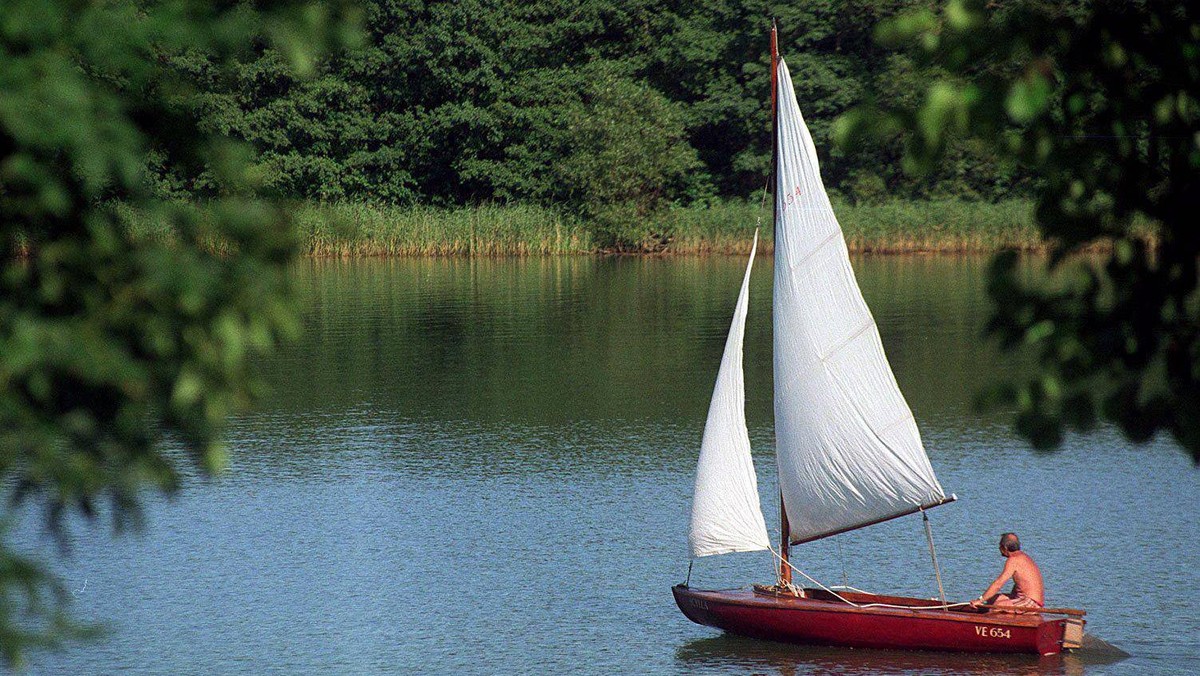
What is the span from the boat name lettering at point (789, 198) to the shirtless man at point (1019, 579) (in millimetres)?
4305

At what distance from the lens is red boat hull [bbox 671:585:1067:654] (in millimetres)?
15523

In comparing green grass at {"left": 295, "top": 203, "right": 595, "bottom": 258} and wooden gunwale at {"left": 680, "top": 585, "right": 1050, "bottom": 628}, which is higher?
Answer: green grass at {"left": 295, "top": 203, "right": 595, "bottom": 258}

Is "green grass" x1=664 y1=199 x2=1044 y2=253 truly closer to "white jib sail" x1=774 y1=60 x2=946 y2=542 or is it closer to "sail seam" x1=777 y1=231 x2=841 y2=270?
"white jib sail" x1=774 y1=60 x2=946 y2=542

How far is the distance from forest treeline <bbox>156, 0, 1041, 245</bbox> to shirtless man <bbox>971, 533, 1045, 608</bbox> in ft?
167

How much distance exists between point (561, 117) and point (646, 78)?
5.19 meters

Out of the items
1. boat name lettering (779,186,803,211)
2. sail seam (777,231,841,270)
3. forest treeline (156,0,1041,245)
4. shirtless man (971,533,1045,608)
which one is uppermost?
forest treeline (156,0,1041,245)

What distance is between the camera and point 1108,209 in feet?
16.4

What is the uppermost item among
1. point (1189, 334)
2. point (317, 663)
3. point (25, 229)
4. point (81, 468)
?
point (25, 229)

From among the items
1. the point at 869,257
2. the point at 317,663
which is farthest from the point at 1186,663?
the point at 869,257

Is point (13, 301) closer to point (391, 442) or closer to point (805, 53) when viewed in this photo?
point (391, 442)

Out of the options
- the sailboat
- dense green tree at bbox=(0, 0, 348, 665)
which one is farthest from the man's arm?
dense green tree at bbox=(0, 0, 348, 665)

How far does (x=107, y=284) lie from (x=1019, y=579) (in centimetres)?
1267

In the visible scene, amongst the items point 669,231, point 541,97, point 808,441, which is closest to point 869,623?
point 808,441

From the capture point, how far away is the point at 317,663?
16438 millimetres
